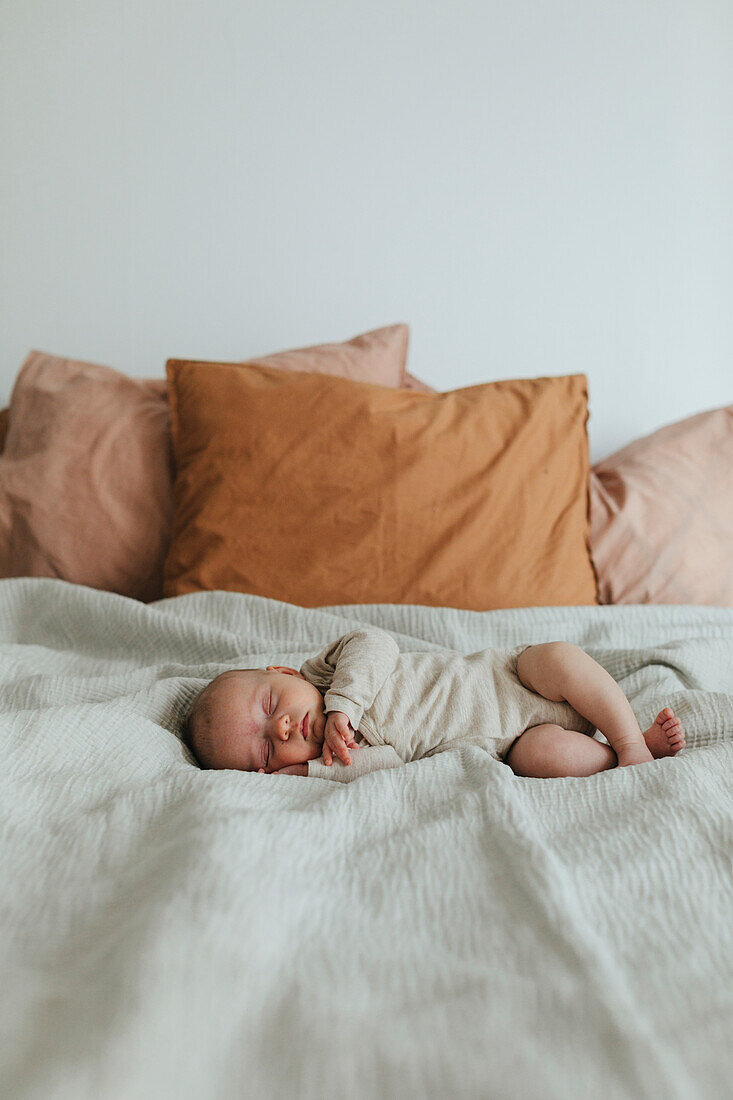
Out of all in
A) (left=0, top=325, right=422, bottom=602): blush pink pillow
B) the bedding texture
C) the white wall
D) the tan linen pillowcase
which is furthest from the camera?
the white wall

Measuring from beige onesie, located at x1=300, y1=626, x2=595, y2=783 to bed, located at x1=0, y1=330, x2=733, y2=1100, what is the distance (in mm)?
107

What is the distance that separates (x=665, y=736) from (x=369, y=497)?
1.98 feet

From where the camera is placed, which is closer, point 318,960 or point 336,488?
point 318,960

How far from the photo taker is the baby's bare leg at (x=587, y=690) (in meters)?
0.86

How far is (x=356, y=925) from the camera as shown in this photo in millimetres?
533

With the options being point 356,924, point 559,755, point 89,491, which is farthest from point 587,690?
point 89,491

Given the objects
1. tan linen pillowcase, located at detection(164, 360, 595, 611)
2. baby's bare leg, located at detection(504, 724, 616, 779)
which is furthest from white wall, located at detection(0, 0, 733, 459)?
baby's bare leg, located at detection(504, 724, 616, 779)

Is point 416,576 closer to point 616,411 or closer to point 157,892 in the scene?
point 157,892

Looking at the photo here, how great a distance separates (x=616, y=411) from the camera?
1.99 metres

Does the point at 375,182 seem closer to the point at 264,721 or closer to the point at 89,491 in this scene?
the point at 89,491

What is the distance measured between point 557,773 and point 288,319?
136 centimetres

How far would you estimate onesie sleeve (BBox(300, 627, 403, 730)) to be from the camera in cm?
89

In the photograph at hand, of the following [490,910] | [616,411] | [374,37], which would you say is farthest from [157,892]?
[374,37]

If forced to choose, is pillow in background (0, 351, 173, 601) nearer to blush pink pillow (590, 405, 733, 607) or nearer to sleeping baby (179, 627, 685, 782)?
sleeping baby (179, 627, 685, 782)
